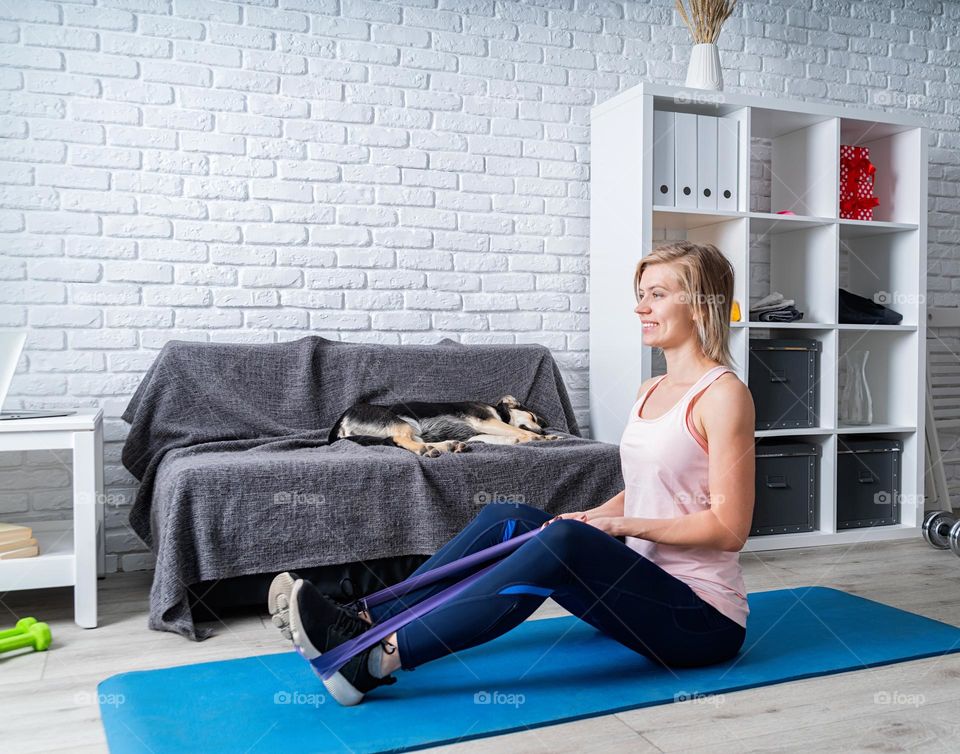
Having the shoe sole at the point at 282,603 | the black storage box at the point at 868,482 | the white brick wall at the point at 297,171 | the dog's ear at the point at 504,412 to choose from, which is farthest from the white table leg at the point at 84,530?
the black storage box at the point at 868,482

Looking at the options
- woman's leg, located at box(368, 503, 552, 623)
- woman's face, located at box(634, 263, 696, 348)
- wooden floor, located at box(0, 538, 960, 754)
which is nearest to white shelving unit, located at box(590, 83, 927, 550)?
wooden floor, located at box(0, 538, 960, 754)

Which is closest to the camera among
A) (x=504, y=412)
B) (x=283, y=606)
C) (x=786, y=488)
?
(x=283, y=606)

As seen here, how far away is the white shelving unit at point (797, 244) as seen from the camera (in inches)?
132

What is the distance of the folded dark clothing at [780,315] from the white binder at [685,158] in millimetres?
509

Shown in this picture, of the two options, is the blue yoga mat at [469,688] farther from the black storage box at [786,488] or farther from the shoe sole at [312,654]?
the black storage box at [786,488]

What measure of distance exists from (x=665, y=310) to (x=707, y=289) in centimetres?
10

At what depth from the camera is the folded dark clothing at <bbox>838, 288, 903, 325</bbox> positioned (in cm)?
363

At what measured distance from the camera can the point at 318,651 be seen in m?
1.70

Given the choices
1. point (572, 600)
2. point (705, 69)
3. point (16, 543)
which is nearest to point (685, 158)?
point (705, 69)

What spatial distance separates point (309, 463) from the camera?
99.5 inches

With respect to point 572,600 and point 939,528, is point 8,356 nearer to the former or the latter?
point 572,600

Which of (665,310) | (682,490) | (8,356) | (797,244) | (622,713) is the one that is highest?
(797,244)

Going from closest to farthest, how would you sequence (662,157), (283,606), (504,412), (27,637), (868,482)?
(283,606) → (27,637) → (504,412) → (662,157) → (868,482)

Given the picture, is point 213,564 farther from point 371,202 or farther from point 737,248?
point 737,248
